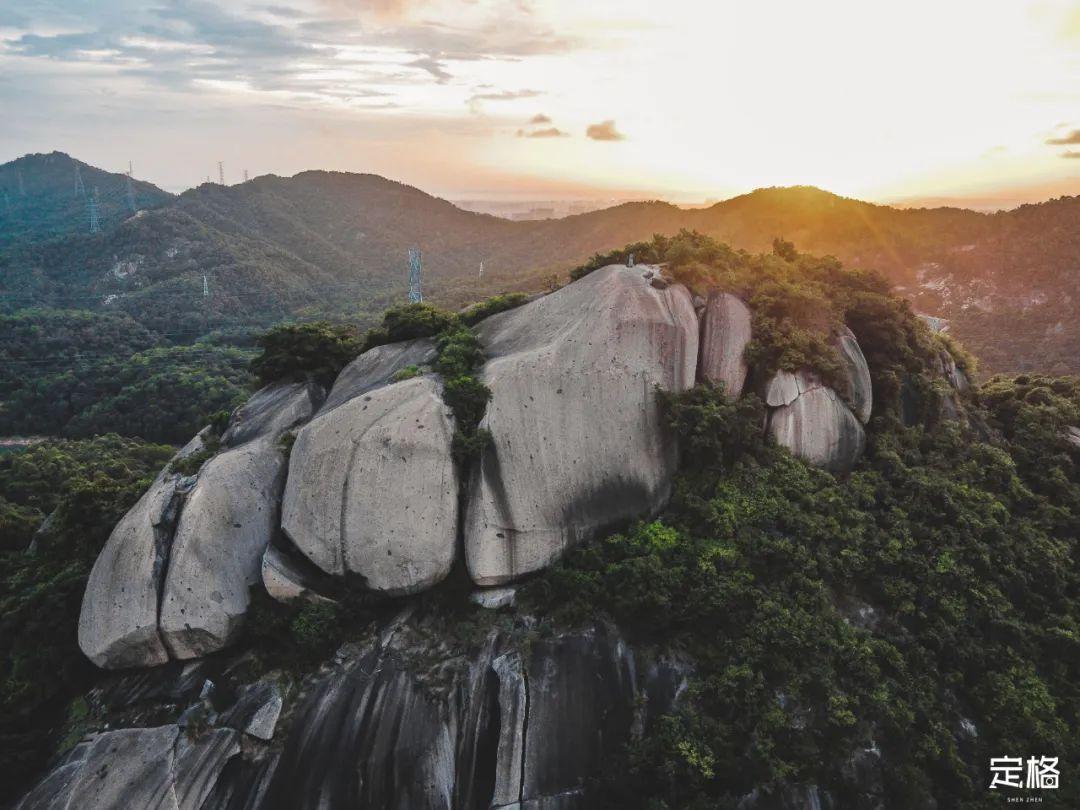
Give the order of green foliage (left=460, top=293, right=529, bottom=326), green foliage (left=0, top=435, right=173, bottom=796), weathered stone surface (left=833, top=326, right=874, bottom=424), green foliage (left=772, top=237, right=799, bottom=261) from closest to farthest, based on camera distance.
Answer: green foliage (left=0, top=435, right=173, bottom=796), weathered stone surface (left=833, top=326, right=874, bottom=424), green foliage (left=460, top=293, right=529, bottom=326), green foliage (left=772, top=237, right=799, bottom=261)

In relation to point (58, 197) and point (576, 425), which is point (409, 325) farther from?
point (58, 197)

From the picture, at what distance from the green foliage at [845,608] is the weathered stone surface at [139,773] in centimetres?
767

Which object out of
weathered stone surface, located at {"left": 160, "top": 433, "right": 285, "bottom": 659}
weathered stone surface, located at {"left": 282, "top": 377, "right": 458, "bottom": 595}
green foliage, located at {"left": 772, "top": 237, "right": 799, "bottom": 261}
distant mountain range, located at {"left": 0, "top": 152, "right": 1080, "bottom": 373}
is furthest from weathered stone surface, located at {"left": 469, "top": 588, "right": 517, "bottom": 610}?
distant mountain range, located at {"left": 0, "top": 152, "right": 1080, "bottom": 373}

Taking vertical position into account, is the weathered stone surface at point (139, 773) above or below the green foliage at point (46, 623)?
below

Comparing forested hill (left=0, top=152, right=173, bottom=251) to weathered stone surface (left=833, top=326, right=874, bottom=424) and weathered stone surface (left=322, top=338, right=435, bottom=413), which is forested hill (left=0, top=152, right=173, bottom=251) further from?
weathered stone surface (left=833, top=326, right=874, bottom=424)

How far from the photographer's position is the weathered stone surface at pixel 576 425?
1512cm

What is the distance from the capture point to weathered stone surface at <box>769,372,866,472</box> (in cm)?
1772

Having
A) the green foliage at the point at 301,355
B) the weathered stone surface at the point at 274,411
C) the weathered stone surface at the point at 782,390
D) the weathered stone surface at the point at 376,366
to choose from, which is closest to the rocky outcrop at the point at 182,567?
the weathered stone surface at the point at 274,411

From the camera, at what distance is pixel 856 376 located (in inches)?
742

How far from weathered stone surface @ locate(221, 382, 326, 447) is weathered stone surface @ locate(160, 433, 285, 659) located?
3.94 ft
